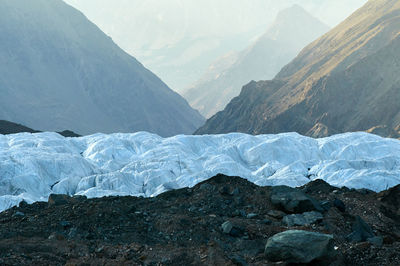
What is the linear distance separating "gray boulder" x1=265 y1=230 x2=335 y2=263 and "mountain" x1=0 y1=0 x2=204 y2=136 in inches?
5257

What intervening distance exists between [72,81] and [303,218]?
6257 inches

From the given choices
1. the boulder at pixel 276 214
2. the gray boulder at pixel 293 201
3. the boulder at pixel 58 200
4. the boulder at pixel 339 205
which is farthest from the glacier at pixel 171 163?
the boulder at pixel 339 205

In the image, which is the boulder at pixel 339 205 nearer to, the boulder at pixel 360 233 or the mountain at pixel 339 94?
the boulder at pixel 360 233

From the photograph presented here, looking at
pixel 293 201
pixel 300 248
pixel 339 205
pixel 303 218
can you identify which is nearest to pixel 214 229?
pixel 303 218

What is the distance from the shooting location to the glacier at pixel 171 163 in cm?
4581

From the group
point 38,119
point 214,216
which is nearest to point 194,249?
point 214,216

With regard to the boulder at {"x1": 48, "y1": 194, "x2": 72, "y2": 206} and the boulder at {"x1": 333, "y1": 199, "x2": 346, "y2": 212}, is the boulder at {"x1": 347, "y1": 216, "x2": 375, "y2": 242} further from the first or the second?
the boulder at {"x1": 48, "y1": 194, "x2": 72, "y2": 206}

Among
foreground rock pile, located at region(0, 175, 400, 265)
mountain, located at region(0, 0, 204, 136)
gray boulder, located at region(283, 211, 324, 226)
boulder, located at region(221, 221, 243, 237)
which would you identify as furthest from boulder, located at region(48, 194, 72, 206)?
mountain, located at region(0, 0, 204, 136)

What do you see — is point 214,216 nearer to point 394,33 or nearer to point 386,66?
point 386,66

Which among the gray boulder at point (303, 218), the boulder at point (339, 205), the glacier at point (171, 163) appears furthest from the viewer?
the glacier at point (171, 163)

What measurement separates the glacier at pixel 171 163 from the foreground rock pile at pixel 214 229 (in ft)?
76.4

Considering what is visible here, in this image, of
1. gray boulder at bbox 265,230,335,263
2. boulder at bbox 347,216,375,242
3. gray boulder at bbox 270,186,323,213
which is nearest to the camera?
gray boulder at bbox 265,230,335,263

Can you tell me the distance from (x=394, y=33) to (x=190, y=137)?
81521mm

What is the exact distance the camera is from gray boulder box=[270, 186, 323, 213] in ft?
49.8
